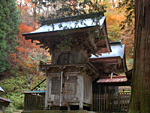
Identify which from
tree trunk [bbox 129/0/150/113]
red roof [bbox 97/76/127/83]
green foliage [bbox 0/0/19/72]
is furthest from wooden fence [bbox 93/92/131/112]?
green foliage [bbox 0/0/19/72]

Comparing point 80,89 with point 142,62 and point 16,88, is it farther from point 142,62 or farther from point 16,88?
point 16,88

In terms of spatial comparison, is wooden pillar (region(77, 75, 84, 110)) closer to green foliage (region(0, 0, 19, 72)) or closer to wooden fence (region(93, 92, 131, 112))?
wooden fence (region(93, 92, 131, 112))

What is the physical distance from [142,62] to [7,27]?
2208 centimetres

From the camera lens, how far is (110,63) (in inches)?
641

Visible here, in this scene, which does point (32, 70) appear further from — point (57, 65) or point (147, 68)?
point (147, 68)

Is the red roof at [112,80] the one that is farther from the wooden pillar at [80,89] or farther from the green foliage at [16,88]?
the green foliage at [16,88]

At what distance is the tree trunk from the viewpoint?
5555mm

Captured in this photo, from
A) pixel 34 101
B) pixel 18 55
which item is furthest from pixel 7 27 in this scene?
pixel 34 101

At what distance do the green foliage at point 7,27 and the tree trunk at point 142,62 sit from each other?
20051mm

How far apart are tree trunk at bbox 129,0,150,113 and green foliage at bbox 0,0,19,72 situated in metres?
20.1

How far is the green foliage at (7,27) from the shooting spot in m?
23.0

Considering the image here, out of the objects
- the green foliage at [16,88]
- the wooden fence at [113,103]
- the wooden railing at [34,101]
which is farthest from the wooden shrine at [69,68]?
the green foliage at [16,88]

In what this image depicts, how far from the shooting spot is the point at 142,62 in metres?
5.64

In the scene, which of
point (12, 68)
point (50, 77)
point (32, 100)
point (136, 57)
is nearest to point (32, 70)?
point (12, 68)
